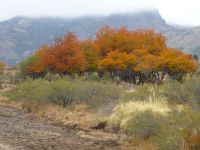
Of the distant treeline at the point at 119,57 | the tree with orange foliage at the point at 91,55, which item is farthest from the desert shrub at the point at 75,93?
the tree with orange foliage at the point at 91,55

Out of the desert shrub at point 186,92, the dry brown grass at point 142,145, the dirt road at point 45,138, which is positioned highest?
the desert shrub at point 186,92

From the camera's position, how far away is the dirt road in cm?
2565

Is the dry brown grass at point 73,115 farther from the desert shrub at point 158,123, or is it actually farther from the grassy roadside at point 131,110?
the desert shrub at point 158,123

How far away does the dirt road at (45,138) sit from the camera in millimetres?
25655

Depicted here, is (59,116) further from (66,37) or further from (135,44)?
(135,44)

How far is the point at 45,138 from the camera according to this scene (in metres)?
28.7

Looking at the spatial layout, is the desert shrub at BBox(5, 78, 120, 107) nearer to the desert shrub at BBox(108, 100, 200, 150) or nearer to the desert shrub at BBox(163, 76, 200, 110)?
the desert shrub at BBox(108, 100, 200, 150)

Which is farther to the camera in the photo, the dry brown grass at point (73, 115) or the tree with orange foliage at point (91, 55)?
the tree with orange foliage at point (91, 55)

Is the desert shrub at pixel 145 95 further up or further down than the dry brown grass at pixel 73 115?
further up

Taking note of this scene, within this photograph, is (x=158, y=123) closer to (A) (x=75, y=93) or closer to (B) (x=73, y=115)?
(B) (x=73, y=115)

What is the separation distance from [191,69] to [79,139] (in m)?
44.1

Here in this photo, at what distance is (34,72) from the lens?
286ft

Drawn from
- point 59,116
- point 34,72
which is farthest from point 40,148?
point 34,72

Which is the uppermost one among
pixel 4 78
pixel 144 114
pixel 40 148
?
pixel 144 114
